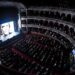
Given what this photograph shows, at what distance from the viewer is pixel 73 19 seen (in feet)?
159

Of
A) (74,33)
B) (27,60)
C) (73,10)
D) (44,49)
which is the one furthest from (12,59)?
(73,10)

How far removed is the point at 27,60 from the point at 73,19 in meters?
17.7

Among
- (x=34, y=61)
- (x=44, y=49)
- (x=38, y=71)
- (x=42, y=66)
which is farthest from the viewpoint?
(x=44, y=49)

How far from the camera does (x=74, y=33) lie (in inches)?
1820

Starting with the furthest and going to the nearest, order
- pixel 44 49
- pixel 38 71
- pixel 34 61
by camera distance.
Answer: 1. pixel 44 49
2. pixel 34 61
3. pixel 38 71

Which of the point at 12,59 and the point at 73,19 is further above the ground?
the point at 73,19

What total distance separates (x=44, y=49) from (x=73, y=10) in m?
13.7

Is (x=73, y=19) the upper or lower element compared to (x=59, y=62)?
upper

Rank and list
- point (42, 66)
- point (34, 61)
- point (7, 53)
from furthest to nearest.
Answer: point (7, 53), point (34, 61), point (42, 66)

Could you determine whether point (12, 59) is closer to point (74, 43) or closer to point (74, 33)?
point (74, 43)

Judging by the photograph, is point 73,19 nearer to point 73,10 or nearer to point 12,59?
point 73,10

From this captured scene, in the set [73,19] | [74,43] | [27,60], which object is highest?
[73,19]

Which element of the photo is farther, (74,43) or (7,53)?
(7,53)

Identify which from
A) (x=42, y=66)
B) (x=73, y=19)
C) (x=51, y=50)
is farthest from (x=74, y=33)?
(x=42, y=66)
